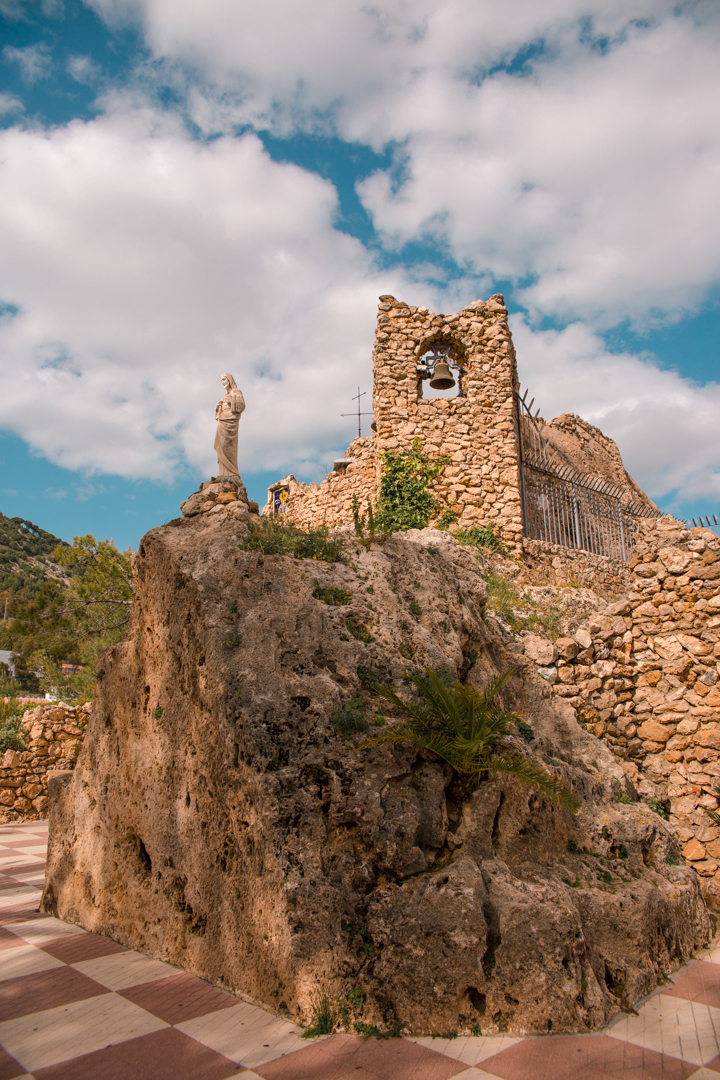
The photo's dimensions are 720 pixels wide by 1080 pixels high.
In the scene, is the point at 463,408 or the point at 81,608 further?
the point at 463,408

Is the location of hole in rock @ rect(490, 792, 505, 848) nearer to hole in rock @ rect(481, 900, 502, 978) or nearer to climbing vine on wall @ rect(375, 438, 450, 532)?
hole in rock @ rect(481, 900, 502, 978)

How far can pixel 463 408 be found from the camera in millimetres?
13719

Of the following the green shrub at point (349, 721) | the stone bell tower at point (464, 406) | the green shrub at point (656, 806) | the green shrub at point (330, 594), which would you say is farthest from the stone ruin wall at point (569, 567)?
the green shrub at point (349, 721)

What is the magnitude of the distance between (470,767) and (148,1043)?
7.91 feet

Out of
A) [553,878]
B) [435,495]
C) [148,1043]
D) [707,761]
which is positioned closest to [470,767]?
[553,878]

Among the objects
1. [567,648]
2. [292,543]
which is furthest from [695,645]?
[292,543]

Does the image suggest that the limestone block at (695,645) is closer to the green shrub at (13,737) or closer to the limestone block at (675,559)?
the limestone block at (675,559)

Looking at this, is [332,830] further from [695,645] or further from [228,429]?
[228,429]

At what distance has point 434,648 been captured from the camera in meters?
5.27

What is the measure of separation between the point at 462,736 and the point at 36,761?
11338 millimetres

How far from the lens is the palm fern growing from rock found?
4176mm

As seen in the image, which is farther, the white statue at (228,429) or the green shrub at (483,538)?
the green shrub at (483,538)

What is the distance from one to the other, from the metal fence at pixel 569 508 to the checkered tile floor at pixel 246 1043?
10053 millimetres

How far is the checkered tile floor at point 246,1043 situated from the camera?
3.09 m
